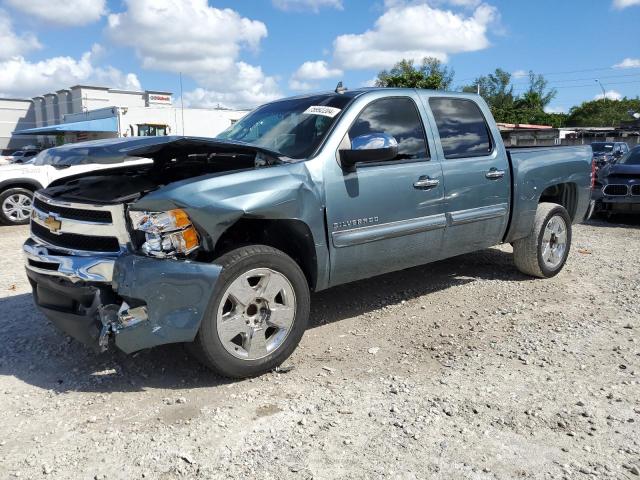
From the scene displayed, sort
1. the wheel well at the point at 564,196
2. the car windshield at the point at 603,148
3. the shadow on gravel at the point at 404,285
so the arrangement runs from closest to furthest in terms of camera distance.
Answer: the shadow on gravel at the point at 404,285, the wheel well at the point at 564,196, the car windshield at the point at 603,148

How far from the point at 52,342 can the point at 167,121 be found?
42.2 m

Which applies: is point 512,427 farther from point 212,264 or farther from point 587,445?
point 212,264

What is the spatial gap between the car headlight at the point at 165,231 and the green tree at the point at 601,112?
7251 centimetres

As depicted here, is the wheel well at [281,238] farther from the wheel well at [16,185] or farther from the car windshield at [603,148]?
the car windshield at [603,148]

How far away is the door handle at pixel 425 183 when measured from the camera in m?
4.33

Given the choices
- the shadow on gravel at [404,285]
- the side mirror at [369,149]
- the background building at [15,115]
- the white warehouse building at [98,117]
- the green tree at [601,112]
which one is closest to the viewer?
the side mirror at [369,149]

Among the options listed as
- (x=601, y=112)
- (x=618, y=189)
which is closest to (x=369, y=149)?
(x=618, y=189)

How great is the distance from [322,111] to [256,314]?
1661 mm

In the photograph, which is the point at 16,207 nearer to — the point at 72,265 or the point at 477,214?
the point at 72,265

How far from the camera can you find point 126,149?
3250mm

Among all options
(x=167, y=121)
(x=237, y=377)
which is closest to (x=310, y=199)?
(x=237, y=377)

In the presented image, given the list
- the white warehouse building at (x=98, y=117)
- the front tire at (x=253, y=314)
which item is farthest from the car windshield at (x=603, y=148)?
the front tire at (x=253, y=314)

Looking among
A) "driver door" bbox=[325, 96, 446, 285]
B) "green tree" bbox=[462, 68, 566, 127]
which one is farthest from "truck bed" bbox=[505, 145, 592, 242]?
"green tree" bbox=[462, 68, 566, 127]

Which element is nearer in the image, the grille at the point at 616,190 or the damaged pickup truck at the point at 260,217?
the damaged pickup truck at the point at 260,217
